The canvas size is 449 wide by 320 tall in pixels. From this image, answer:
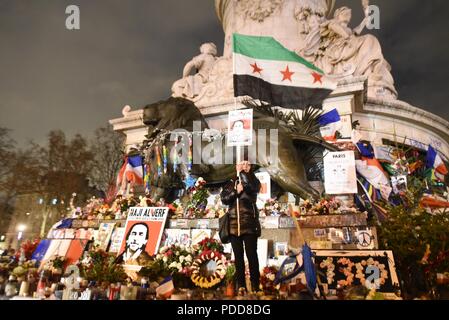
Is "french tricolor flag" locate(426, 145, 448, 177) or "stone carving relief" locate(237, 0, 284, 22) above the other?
"stone carving relief" locate(237, 0, 284, 22)

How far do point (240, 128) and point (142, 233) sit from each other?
346 centimetres

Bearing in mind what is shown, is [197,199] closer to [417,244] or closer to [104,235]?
[104,235]

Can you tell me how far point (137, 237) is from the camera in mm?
6590

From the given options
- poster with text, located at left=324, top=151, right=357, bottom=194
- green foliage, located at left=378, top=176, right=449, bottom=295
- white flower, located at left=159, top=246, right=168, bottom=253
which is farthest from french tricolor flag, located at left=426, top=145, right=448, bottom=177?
white flower, located at left=159, top=246, right=168, bottom=253

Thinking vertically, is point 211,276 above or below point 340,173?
below

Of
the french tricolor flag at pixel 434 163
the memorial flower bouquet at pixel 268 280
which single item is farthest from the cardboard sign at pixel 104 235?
the french tricolor flag at pixel 434 163

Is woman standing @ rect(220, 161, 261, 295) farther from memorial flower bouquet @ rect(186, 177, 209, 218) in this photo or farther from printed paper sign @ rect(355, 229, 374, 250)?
memorial flower bouquet @ rect(186, 177, 209, 218)

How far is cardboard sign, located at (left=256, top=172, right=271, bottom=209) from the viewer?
6.95 metres

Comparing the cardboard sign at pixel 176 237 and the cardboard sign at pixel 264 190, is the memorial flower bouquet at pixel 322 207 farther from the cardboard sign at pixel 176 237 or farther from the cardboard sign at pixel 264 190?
the cardboard sign at pixel 176 237

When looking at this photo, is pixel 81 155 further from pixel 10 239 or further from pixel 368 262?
pixel 368 262

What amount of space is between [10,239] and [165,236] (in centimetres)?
2621

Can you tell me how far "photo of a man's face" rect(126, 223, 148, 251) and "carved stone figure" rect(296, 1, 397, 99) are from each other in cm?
818

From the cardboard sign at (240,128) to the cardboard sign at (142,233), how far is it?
2856 mm

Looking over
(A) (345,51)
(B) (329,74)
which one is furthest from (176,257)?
(A) (345,51)
